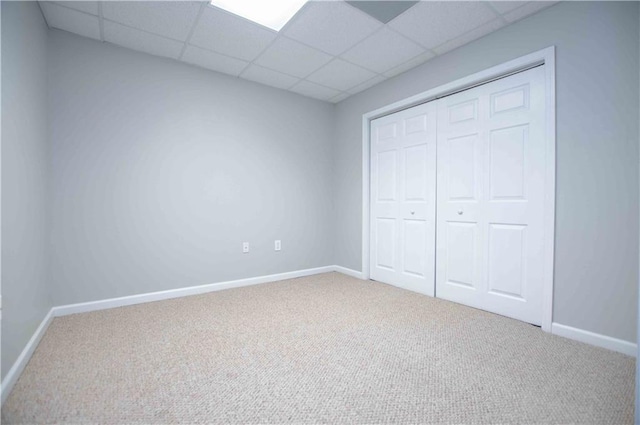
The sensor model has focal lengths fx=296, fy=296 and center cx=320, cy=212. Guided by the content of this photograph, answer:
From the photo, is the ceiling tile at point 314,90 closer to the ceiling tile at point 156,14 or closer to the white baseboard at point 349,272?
the ceiling tile at point 156,14

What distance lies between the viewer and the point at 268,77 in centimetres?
324

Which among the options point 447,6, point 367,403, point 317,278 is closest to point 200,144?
point 317,278

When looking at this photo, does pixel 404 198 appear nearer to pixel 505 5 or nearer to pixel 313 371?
pixel 505 5

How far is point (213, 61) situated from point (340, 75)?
1289mm

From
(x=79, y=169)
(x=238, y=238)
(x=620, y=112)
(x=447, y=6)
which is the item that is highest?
(x=447, y=6)

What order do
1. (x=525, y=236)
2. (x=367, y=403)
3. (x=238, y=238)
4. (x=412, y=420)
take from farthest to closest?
(x=238, y=238), (x=525, y=236), (x=367, y=403), (x=412, y=420)

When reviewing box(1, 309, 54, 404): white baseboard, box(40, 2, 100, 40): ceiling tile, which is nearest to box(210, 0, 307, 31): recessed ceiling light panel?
box(40, 2, 100, 40): ceiling tile

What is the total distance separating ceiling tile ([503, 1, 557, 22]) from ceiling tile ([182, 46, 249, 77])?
2.25 m

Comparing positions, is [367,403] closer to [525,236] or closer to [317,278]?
[525,236]

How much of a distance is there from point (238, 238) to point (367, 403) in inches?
91.7

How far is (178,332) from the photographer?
207cm

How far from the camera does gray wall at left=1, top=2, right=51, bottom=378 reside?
57.7 inches

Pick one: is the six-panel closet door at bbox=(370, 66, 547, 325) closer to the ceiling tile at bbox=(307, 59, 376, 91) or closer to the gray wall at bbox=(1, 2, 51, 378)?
the ceiling tile at bbox=(307, 59, 376, 91)

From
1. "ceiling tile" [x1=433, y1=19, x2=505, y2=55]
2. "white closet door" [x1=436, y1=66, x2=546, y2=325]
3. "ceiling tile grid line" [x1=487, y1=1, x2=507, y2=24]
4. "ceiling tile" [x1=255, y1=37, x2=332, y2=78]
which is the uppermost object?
"ceiling tile" [x1=255, y1=37, x2=332, y2=78]
